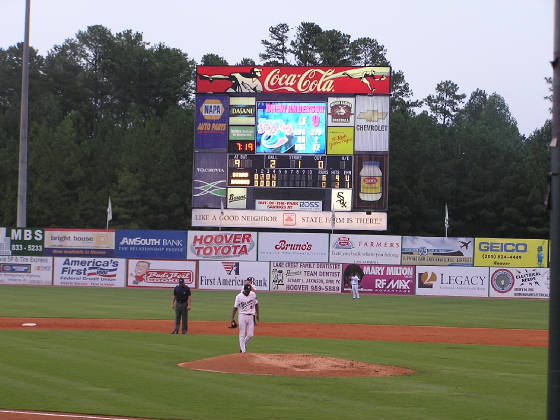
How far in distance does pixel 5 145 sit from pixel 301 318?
6430cm

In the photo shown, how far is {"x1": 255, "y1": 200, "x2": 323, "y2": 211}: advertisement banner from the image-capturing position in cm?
4653

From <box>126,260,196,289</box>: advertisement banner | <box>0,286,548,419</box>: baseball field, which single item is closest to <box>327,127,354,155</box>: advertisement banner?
<box>0,286,548,419</box>: baseball field

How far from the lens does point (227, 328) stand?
91.5 feet

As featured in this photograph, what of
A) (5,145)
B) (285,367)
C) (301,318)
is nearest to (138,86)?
(5,145)

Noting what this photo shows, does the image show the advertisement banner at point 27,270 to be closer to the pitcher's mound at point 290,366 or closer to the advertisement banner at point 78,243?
the advertisement banner at point 78,243

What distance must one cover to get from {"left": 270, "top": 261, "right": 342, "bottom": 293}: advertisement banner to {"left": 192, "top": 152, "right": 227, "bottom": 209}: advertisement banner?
518cm

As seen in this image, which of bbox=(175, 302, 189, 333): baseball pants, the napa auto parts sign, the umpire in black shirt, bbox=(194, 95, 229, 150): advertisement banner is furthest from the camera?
bbox=(194, 95, 229, 150): advertisement banner

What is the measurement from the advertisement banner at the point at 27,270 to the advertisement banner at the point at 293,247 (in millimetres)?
12673

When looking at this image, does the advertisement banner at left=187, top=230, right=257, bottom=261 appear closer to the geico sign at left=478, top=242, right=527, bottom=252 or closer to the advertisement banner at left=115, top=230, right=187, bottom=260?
the advertisement banner at left=115, top=230, right=187, bottom=260

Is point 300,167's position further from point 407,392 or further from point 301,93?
point 407,392

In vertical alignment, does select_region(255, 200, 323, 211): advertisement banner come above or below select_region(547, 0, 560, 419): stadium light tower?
above

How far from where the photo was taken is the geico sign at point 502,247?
48469 millimetres

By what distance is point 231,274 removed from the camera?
162 feet

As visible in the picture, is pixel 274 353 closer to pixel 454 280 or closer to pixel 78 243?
pixel 454 280
